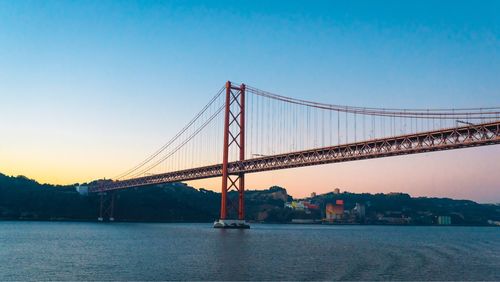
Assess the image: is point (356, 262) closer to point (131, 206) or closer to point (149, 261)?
point (149, 261)

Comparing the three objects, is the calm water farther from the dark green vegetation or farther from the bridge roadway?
the dark green vegetation

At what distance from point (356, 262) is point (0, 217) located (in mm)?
102768

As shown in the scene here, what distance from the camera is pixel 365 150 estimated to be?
55.1 meters

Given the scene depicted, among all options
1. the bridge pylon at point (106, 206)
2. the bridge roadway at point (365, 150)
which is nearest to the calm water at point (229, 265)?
the bridge roadway at point (365, 150)

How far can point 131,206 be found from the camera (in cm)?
13162

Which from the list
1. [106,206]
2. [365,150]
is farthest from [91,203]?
[365,150]

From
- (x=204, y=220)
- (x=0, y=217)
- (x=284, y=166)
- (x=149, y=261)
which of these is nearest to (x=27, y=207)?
(x=0, y=217)

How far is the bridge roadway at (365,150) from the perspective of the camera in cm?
4459

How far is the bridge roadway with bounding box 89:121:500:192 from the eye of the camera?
4459cm

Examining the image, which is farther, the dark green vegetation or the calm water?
the dark green vegetation

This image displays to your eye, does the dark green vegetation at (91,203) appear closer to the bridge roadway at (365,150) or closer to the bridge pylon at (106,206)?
the bridge pylon at (106,206)

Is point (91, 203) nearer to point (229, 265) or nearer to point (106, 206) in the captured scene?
point (106, 206)

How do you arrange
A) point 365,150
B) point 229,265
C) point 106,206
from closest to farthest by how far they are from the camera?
point 229,265, point 365,150, point 106,206

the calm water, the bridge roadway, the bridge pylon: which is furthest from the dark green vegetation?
the calm water
